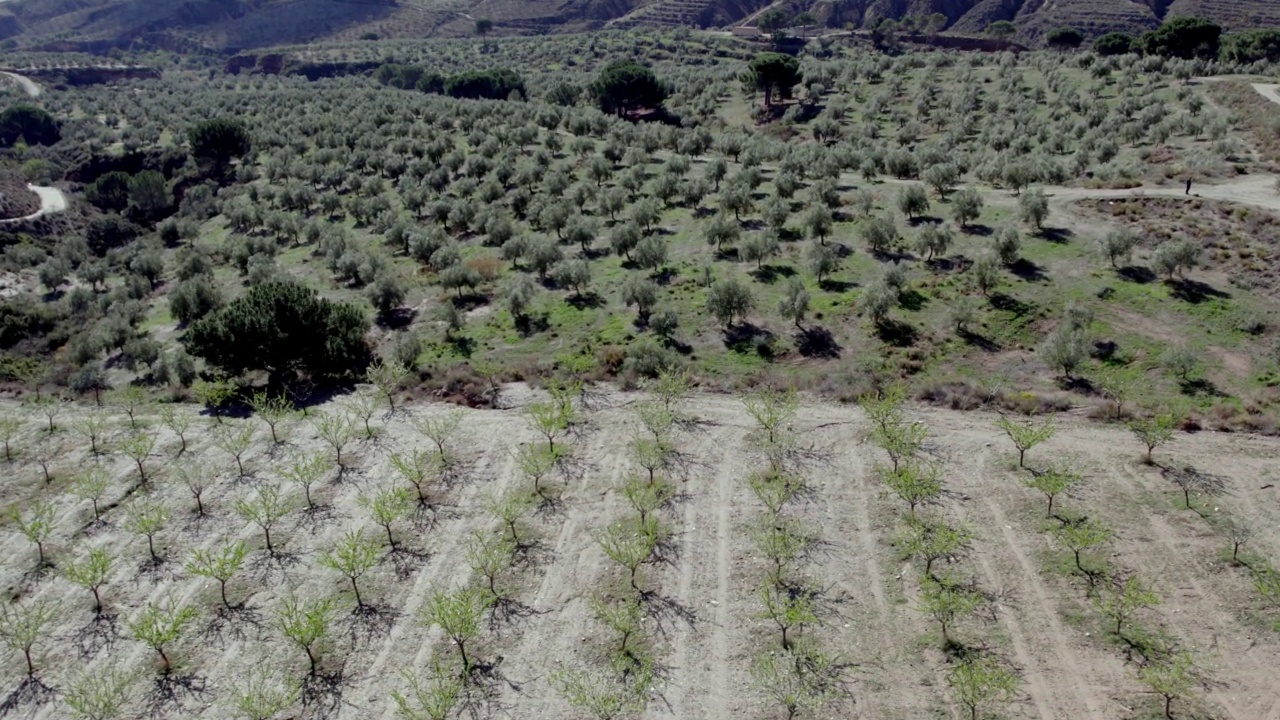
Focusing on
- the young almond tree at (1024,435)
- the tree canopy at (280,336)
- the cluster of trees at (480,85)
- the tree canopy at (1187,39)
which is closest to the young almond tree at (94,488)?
the tree canopy at (280,336)

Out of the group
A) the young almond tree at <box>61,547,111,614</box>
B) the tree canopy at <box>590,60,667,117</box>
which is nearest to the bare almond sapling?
the young almond tree at <box>61,547,111,614</box>

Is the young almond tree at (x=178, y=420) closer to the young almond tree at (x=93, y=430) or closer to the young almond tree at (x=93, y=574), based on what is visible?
the young almond tree at (x=93, y=430)

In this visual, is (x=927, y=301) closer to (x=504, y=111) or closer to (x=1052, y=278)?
(x=1052, y=278)

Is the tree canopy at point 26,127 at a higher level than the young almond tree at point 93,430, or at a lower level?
higher

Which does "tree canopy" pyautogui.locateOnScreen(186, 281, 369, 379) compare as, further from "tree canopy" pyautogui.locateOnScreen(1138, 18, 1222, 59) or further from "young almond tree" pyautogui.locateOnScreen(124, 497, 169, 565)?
"tree canopy" pyautogui.locateOnScreen(1138, 18, 1222, 59)

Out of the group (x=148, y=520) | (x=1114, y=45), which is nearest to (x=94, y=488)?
(x=148, y=520)
